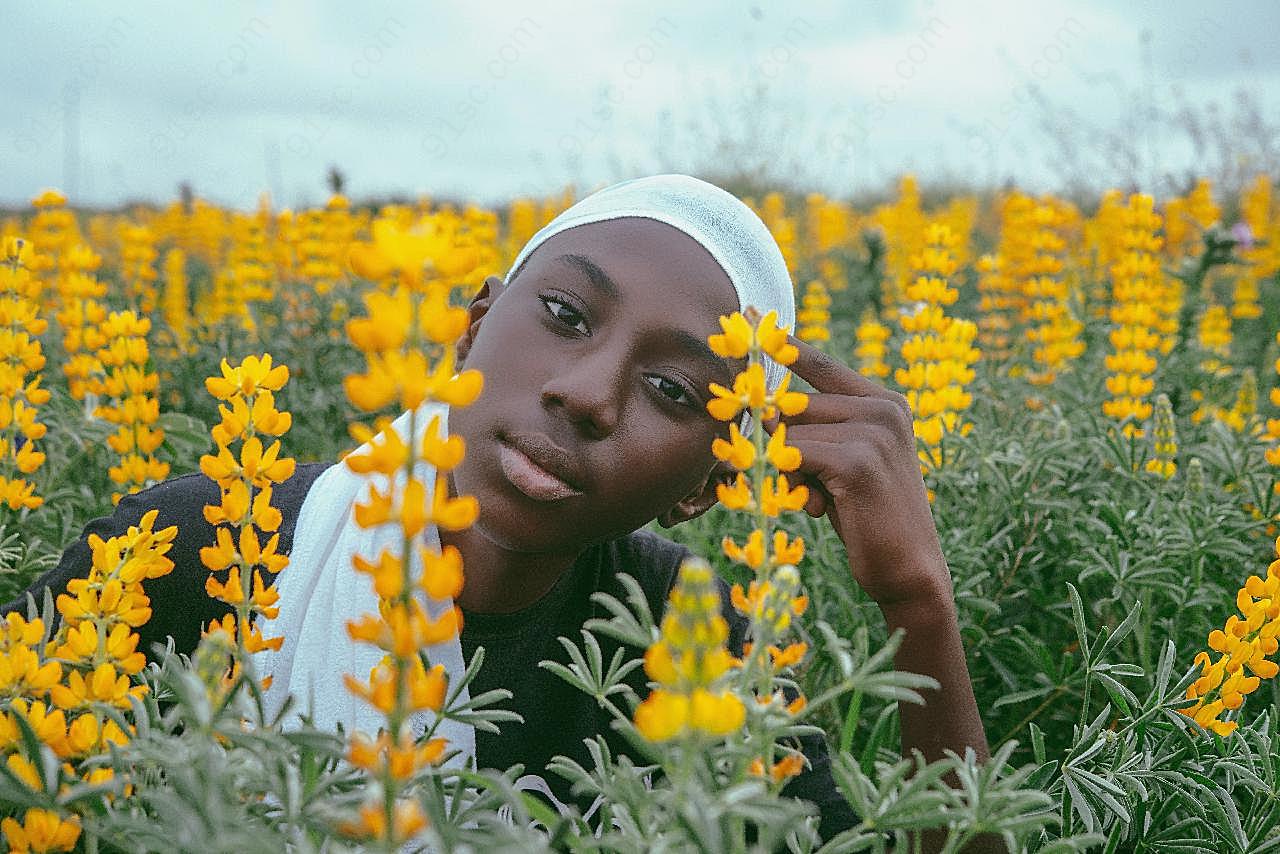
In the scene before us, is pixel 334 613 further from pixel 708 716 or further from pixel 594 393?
pixel 708 716

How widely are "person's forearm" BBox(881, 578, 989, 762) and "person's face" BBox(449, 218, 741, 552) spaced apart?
32 centimetres

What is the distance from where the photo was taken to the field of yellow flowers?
0.57m

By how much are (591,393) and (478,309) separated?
0.55 m

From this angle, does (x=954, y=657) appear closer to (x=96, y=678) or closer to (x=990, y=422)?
(x=96, y=678)

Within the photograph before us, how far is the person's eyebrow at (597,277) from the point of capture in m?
1.36

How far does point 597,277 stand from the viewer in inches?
53.8

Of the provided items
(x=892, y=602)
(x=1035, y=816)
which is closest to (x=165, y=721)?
(x=1035, y=816)

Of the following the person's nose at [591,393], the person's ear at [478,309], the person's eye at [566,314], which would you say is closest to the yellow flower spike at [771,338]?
the person's nose at [591,393]

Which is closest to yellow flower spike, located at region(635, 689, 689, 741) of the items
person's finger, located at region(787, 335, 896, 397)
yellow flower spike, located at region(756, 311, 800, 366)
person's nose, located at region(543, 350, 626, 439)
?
yellow flower spike, located at region(756, 311, 800, 366)

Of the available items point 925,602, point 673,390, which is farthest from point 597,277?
point 925,602

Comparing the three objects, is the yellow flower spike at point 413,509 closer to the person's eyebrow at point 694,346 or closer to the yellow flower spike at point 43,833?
the yellow flower spike at point 43,833

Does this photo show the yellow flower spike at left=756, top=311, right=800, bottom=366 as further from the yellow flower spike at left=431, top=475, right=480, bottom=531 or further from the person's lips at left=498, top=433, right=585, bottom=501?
the person's lips at left=498, top=433, right=585, bottom=501

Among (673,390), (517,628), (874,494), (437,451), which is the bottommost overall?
(517,628)

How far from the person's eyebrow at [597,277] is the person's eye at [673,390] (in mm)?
108
